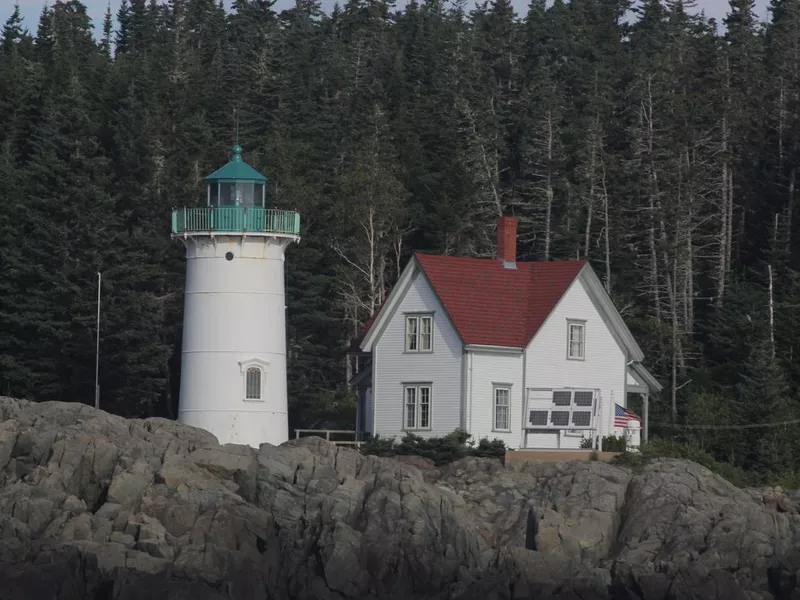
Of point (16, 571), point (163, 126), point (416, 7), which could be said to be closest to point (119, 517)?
point (16, 571)

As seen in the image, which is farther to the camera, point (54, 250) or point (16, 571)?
point (54, 250)

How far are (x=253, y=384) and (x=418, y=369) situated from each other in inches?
151

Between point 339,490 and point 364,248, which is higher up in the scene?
point 364,248

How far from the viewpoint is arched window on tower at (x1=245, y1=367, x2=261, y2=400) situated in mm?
41906

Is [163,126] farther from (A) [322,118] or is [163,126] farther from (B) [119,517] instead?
(B) [119,517]

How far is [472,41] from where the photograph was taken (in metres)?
78.8

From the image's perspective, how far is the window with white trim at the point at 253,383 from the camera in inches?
1650

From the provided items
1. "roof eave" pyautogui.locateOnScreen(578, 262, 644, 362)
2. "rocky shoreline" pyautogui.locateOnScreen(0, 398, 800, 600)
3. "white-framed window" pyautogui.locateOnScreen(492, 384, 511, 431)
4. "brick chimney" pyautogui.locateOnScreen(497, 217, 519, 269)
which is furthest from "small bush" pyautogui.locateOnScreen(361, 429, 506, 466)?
"brick chimney" pyautogui.locateOnScreen(497, 217, 519, 269)

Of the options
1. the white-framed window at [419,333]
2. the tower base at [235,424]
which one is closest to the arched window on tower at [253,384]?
the tower base at [235,424]

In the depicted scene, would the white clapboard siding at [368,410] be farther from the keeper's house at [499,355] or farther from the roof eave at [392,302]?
the roof eave at [392,302]

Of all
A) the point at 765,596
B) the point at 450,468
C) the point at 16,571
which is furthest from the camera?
the point at 450,468

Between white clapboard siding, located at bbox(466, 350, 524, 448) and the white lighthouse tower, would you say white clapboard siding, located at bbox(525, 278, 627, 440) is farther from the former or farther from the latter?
the white lighthouse tower

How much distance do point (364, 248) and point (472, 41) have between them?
25408mm

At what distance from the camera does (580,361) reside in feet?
143
